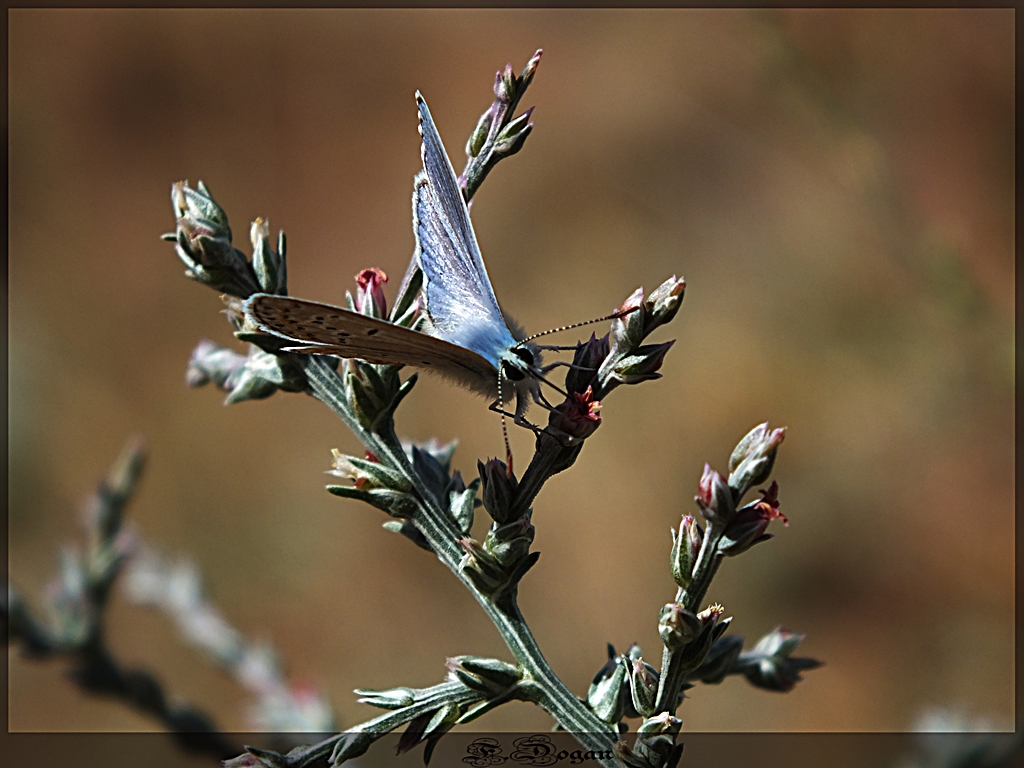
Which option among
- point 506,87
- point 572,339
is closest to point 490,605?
point 506,87

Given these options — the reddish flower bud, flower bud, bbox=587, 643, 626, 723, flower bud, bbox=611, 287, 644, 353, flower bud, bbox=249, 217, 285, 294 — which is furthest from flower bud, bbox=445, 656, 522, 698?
flower bud, bbox=249, 217, 285, 294

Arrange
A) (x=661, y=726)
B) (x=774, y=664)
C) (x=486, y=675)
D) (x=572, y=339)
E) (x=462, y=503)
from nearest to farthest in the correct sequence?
1. (x=661, y=726)
2. (x=486, y=675)
3. (x=462, y=503)
4. (x=774, y=664)
5. (x=572, y=339)

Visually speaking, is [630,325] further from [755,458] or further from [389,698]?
[389,698]

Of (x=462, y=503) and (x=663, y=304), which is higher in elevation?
(x=663, y=304)

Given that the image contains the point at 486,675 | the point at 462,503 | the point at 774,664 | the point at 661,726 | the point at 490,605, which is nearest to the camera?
the point at 661,726

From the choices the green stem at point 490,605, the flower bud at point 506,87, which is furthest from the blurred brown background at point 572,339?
the green stem at point 490,605

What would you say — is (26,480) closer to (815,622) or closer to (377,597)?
(377,597)
